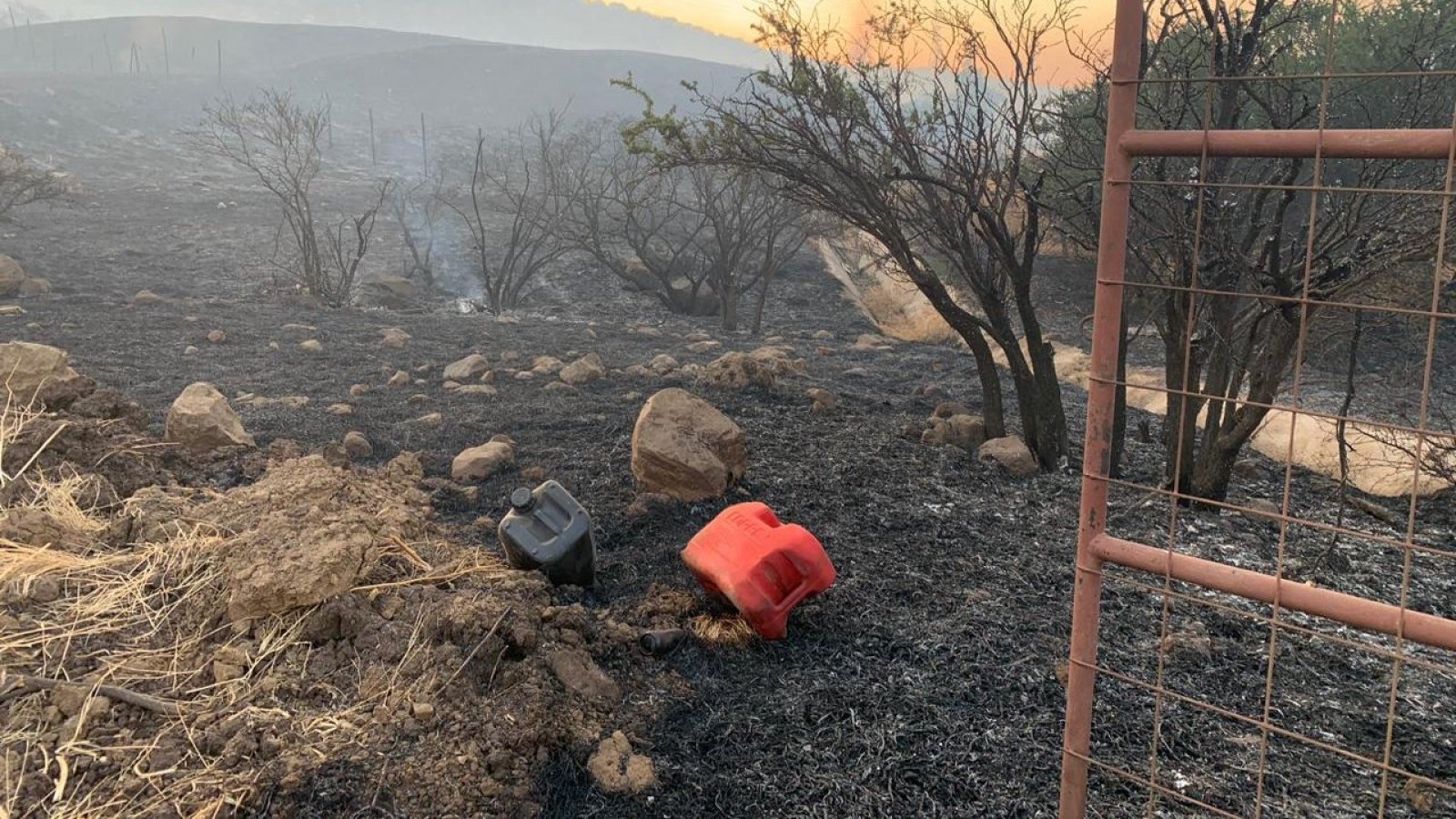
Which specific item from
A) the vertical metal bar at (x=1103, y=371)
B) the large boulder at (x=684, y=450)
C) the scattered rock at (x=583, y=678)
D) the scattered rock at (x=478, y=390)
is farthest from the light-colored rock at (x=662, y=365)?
the vertical metal bar at (x=1103, y=371)

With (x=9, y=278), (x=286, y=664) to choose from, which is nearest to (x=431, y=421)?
(x=286, y=664)

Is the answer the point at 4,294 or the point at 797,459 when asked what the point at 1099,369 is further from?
the point at 4,294

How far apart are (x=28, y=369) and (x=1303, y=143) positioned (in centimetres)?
623

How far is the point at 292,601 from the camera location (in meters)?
3.28

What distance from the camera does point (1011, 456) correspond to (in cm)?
563

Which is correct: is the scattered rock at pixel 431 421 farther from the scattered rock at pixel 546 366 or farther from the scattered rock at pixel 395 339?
the scattered rock at pixel 395 339

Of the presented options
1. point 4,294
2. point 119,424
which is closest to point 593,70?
point 4,294

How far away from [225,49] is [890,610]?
92541 mm

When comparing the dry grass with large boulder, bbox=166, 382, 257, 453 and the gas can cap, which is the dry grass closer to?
the gas can cap

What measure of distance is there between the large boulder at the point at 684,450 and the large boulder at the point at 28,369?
350 cm

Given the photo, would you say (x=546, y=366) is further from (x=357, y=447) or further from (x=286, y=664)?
(x=286, y=664)

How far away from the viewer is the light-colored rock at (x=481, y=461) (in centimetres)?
535

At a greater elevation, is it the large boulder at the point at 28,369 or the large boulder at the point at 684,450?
the large boulder at the point at 28,369

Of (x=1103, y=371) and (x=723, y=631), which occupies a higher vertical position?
(x=1103, y=371)
